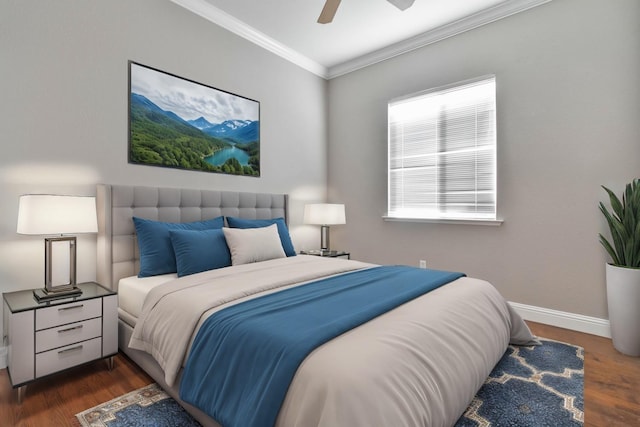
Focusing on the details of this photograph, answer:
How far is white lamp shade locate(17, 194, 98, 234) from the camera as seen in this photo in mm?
1876

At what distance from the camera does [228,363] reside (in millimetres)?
1312

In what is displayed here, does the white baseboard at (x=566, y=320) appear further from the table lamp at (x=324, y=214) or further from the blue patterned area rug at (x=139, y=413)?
the blue patterned area rug at (x=139, y=413)

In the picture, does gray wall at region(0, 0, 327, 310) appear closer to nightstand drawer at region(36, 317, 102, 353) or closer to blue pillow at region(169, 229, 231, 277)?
nightstand drawer at region(36, 317, 102, 353)

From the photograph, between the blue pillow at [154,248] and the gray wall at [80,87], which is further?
the blue pillow at [154,248]

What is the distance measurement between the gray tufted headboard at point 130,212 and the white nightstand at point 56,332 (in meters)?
0.30

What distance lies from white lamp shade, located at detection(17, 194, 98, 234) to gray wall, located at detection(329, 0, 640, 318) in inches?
122

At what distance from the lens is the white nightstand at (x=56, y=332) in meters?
1.78

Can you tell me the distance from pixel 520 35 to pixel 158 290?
369cm

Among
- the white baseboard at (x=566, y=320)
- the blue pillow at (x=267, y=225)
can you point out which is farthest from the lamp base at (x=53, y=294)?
the white baseboard at (x=566, y=320)

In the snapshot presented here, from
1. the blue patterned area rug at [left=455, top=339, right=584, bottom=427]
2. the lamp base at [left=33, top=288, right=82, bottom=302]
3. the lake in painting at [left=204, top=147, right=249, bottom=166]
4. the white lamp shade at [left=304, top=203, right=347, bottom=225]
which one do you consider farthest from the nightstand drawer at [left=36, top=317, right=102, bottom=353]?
the white lamp shade at [left=304, top=203, right=347, bottom=225]

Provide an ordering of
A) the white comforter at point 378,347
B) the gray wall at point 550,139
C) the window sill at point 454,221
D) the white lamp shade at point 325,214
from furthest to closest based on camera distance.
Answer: the white lamp shade at point 325,214 < the window sill at point 454,221 < the gray wall at point 550,139 < the white comforter at point 378,347

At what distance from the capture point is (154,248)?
241 centimetres

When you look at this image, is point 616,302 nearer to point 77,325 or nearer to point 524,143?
point 524,143

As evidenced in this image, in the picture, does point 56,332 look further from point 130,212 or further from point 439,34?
point 439,34
